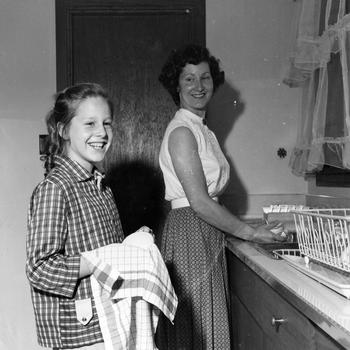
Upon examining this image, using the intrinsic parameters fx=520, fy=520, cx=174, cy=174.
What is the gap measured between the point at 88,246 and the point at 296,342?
53 cm

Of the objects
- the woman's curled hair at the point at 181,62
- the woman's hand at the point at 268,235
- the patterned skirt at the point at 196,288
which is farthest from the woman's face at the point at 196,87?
the woman's hand at the point at 268,235

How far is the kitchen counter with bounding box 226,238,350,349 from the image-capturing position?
86 centimetres

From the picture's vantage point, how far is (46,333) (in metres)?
1.24

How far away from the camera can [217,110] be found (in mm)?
2600

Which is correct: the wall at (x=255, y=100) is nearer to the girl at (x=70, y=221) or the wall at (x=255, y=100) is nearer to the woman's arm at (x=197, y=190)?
the woman's arm at (x=197, y=190)

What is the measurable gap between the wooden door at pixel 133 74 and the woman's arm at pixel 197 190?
83cm

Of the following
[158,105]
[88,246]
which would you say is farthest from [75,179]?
[158,105]

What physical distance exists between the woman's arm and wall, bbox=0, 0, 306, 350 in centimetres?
80

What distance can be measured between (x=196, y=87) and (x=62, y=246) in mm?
995

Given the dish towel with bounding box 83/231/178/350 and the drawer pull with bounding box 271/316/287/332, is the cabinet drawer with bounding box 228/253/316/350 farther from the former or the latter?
the dish towel with bounding box 83/231/178/350

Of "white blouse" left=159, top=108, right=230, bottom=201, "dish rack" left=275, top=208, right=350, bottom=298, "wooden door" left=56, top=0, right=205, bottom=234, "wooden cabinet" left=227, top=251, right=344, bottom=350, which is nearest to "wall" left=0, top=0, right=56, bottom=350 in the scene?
"wooden door" left=56, top=0, right=205, bottom=234

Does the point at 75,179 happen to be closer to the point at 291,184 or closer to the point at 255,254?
the point at 255,254

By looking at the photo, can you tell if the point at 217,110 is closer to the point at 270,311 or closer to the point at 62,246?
the point at 270,311

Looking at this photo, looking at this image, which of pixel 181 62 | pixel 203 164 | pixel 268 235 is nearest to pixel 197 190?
pixel 203 164
